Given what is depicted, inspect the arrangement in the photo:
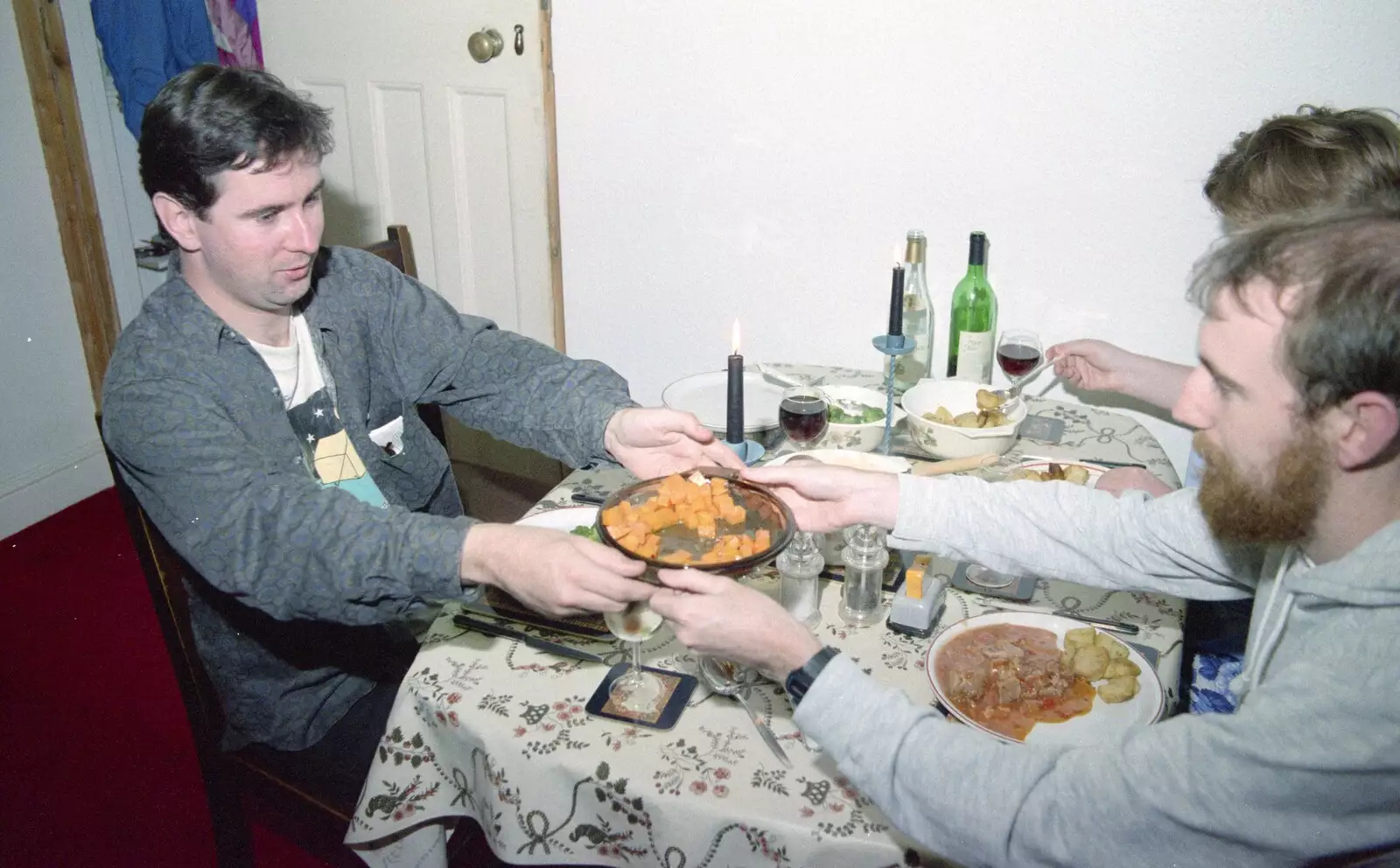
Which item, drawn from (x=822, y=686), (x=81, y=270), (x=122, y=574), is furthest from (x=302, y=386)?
(x=81, y=270)

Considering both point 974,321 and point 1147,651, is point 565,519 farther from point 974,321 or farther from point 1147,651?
point 974,321

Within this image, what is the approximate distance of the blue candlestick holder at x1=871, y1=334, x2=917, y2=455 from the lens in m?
1.66

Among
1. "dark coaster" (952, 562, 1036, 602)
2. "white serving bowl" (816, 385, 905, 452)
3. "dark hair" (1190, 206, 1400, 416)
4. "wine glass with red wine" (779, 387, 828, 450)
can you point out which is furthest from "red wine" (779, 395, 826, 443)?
"dark hair" (1190, 206, 1400, 416)

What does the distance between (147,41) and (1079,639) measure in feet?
10.7

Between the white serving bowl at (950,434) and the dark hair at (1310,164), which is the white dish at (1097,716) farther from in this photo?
the dark hair at (1310,164)

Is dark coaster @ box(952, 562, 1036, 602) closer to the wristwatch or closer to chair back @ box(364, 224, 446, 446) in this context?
the wristwatch

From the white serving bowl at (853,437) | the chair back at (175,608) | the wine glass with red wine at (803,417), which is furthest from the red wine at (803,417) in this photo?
the chair back at (175,608)

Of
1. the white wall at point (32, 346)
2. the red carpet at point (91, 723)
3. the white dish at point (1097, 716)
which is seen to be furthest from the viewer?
the white wall at point (32, 346)

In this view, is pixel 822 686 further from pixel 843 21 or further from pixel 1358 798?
pixel 843 21

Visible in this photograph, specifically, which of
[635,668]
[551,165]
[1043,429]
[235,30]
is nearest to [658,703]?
[635,668]

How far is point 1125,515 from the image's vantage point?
1.28 metres

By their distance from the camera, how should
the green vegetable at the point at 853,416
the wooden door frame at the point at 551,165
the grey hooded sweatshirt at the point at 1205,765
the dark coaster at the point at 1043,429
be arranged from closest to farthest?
the grey hooded sweatshirt at the point at 1205,765, the green vegetable at the point at 853,416, the dark coaster at the point at 1043,429, the wooden door frame at the point at 551,165

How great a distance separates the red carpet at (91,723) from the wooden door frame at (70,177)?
60 centimetres

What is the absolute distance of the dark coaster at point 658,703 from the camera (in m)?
1.06
